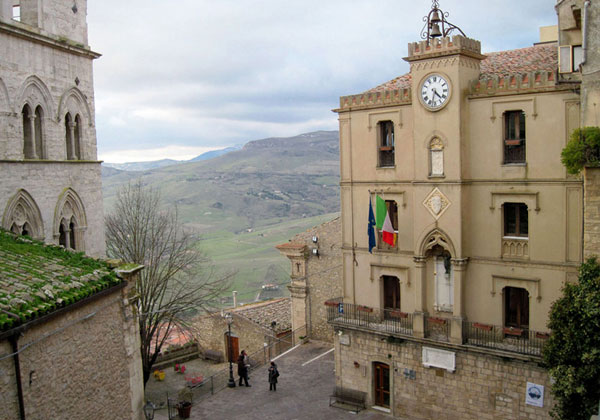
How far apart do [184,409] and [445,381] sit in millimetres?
10409

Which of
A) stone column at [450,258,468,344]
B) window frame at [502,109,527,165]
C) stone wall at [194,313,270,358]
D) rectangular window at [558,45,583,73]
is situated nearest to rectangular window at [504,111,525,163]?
window frame at [502,109,527,165]

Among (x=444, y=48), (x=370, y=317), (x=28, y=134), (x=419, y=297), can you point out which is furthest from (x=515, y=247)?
(x=28, y=134)

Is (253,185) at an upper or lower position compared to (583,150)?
lower

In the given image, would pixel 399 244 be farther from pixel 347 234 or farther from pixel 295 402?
pixel 295 402

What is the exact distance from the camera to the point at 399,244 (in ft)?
78.1

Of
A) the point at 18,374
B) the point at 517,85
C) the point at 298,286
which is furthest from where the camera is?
the point at 298,286

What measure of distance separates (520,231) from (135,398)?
14104 mm

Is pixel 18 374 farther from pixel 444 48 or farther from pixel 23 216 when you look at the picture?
pixel 444 48

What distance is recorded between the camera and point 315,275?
32.4 meters

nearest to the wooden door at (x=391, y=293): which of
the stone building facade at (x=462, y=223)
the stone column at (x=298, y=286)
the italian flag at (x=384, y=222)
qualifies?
the stone building facade at (x=462, y=223)

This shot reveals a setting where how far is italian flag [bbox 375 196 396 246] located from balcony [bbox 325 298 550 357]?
3.14 metres

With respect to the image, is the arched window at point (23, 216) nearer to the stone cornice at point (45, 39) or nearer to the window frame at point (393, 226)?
the stone cornice at point (45, 39)

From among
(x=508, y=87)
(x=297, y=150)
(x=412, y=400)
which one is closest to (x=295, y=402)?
(x=412, y=400)

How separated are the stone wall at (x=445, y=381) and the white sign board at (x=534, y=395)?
122 millimetres
